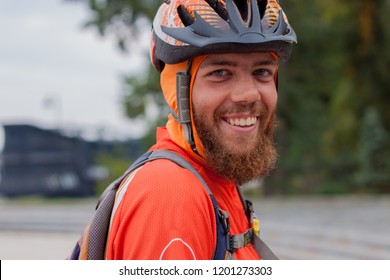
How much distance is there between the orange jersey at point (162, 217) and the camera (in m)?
1.63

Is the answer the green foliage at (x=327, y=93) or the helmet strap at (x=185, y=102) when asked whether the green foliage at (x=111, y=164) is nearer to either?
the green foliage at (x=327, y=93)

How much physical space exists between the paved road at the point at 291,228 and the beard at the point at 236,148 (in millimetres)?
6464

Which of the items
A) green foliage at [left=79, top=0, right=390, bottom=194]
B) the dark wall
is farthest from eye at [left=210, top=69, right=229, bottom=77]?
the dark wall

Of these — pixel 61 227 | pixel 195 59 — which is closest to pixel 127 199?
pixel 195 59

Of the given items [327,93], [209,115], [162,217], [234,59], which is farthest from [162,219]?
[327,93]

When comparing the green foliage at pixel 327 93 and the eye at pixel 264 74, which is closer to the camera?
the eye at pixel 264 74

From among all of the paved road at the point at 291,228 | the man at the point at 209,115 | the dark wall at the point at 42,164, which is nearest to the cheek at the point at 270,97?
the man at the point at 209,115

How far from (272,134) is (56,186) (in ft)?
58.3

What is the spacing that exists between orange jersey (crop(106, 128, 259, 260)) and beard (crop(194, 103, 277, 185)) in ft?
0.48

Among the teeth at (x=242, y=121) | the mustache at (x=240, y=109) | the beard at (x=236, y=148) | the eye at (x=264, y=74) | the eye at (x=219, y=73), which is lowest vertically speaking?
the beard at (x=236, y=148)

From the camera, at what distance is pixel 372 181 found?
17.2 meters

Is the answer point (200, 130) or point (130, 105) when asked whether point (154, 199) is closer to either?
point (200, 130)

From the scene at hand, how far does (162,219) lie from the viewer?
1636 millimetres

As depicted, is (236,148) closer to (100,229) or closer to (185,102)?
(185,102)
